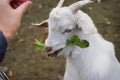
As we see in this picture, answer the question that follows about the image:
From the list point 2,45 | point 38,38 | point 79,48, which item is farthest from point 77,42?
point 38,38

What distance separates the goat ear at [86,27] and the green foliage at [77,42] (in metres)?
0.10

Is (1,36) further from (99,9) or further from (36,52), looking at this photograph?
(99,9)

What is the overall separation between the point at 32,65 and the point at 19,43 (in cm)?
56

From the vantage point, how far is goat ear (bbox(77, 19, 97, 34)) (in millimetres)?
2999

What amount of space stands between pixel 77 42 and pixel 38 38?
2.50 meters

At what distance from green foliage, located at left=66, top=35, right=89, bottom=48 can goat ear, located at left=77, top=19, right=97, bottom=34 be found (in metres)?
0.10

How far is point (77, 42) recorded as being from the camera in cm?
313

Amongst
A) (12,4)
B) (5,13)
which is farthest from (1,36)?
(12,4)

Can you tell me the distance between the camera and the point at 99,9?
6.10 meters

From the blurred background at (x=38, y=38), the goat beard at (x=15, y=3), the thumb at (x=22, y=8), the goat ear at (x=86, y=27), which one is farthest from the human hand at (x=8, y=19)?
the blurred background at (x=38, y=38)

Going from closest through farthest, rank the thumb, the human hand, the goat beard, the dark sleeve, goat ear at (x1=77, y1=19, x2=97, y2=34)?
the dark sleeve → the human hand → the thumb → the goat beard → goat ear at (x1=77, y1=19, x2=97, y2=34)

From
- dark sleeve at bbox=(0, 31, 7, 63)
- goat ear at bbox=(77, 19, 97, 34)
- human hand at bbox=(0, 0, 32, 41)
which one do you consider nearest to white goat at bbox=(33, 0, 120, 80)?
goat ear at bbox=(77, 19, 97, 34)

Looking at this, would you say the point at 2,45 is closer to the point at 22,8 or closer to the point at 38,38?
the point at 22,8

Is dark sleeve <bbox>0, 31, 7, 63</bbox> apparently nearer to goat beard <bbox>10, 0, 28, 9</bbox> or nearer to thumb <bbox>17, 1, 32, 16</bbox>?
thumb <bbox>17, 1, 32, 16</bbox>
